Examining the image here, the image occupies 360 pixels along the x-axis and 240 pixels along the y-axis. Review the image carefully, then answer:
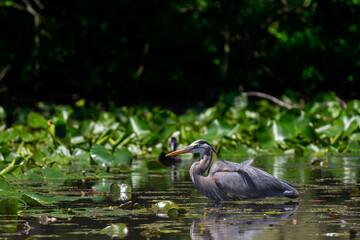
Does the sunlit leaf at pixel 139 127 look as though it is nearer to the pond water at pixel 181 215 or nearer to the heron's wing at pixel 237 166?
the pond water at pixel 181 215

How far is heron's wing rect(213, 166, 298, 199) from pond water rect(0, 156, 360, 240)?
8 cm

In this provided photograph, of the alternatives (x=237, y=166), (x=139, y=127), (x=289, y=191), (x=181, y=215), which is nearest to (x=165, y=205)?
(x=181, y=215)

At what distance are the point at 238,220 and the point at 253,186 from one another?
704 millimetres

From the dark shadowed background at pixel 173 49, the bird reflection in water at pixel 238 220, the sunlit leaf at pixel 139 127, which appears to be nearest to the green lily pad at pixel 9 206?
the bird reflection in water at pixel 238 220

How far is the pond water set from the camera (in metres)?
4.05

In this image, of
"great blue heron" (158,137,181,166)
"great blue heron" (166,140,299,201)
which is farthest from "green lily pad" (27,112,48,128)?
"great blue heron" (166,140,299,201)

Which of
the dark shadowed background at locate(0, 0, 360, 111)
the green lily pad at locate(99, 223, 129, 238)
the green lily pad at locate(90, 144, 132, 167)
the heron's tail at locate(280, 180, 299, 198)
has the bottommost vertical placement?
the green lily pad at locate(99, 223, 129, 238)

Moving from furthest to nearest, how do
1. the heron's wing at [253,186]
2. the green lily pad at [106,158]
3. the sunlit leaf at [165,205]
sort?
the green lily pad at [106,158]
the heron's wing at [253,186]
the sunlit leaf at [165,205]

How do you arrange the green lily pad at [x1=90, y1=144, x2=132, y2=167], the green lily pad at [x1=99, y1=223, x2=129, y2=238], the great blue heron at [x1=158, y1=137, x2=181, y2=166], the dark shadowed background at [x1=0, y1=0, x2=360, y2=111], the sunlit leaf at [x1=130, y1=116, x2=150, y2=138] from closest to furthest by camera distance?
the green lily pad at [x1=99, y1=223, x2=129, y2=238] < the green lily pad at [x1=90, y1=144, x2=132, y2=167] < the great blue heron at [x1=158, y1=137, x2=181, y2=166] < the sunlit leaf at [x1=130, y1=116, x2=150, y2=138] < the dark shadowed background at [x1=0, y1=0, x2=360, y2=111]

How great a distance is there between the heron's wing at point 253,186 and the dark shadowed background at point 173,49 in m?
10.7

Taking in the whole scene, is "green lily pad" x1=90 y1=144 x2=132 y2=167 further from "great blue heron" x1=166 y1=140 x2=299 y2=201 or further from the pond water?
"great blue heron" x1=166 y1=140 x2=299 y2=201

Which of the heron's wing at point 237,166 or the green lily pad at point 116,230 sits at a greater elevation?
the heron's wing at point 237,166

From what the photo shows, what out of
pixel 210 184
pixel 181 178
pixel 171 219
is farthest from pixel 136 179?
pixel 171 219

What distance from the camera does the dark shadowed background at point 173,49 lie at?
16156 mm
